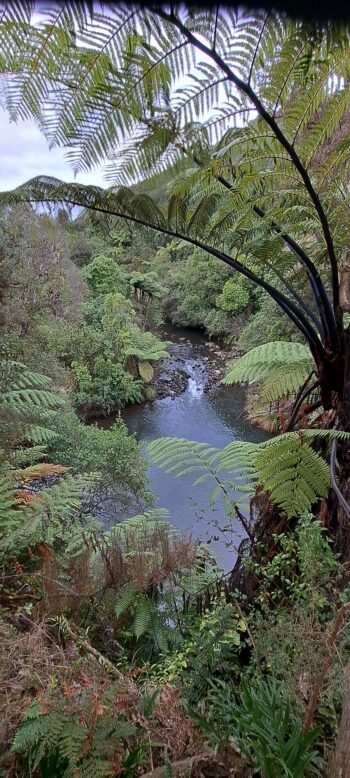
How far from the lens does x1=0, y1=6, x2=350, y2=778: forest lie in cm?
79

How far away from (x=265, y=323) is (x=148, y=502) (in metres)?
4.34

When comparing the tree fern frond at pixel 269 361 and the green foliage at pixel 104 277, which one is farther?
the green foliage at pixel 104 277

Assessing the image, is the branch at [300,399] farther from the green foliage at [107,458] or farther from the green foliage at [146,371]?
the green foliage at [146,371]

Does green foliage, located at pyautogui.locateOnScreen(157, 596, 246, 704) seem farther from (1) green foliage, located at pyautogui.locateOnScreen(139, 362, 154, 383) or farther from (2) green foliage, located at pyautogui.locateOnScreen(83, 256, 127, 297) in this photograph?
(2) green foliage, located at pyautogui.locateOnScreen(83, 256, 127, 297)

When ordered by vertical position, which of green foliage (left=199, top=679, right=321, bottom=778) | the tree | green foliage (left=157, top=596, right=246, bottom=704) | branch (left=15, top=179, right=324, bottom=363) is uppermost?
the tree

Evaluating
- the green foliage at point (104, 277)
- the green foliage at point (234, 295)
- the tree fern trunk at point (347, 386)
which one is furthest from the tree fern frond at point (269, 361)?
the green foliage at point (104, 277)

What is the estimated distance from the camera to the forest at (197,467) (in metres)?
0.79

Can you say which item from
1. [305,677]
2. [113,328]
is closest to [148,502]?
[305,677]

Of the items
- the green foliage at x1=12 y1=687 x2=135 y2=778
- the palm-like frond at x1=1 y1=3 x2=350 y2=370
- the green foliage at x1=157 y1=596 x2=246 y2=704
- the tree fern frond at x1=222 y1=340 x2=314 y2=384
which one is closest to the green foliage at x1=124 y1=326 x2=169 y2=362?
the tree fern frond at x1=222 y1=340 x2=314 y2=384

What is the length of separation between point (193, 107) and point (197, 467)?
4.25 feet

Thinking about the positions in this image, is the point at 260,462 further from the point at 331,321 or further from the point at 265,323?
the point at 265,323

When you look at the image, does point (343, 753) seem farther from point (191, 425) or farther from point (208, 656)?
point (191, 425)

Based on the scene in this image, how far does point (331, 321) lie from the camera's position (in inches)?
64.8

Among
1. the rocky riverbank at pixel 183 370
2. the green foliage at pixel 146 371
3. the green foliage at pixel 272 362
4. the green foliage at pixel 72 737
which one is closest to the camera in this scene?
the green foliage at pixel 72 737
